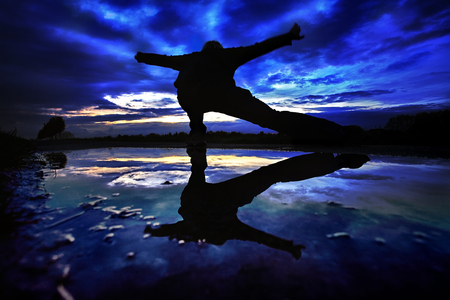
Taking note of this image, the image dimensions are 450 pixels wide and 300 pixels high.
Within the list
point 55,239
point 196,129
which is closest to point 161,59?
point 196,129

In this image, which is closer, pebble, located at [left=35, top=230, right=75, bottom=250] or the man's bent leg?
pebble, located at [left=35, top=230, right=75, bottom=250]

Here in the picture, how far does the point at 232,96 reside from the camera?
5285 mm

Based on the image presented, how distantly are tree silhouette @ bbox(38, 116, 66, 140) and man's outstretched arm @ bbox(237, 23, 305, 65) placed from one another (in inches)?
678

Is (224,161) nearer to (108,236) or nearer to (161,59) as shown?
(108,236)

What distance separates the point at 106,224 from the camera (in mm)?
1057

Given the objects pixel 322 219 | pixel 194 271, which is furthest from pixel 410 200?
pixel 194 271

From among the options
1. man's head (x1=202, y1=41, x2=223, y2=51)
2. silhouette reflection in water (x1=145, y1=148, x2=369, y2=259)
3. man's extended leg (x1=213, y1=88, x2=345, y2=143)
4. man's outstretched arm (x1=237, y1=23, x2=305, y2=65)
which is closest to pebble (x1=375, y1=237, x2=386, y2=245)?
silhouette reflection in water (x1=145, y1=148, x2=369, y2=259)

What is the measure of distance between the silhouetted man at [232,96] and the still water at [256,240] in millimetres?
3838

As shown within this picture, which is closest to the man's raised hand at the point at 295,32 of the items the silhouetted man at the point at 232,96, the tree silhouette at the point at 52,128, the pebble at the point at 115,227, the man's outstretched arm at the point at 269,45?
the man's outstretched arm at the point at 269,45

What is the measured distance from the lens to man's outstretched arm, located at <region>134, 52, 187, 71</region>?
589 centimetres

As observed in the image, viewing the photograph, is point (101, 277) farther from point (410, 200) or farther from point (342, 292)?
point (410, 200)

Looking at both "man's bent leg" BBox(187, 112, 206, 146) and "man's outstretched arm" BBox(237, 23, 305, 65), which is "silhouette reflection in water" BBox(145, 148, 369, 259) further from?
"man's bent leg" BBox(187, 112, 206, 146)

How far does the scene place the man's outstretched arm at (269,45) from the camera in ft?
15.1

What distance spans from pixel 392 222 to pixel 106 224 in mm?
1434
